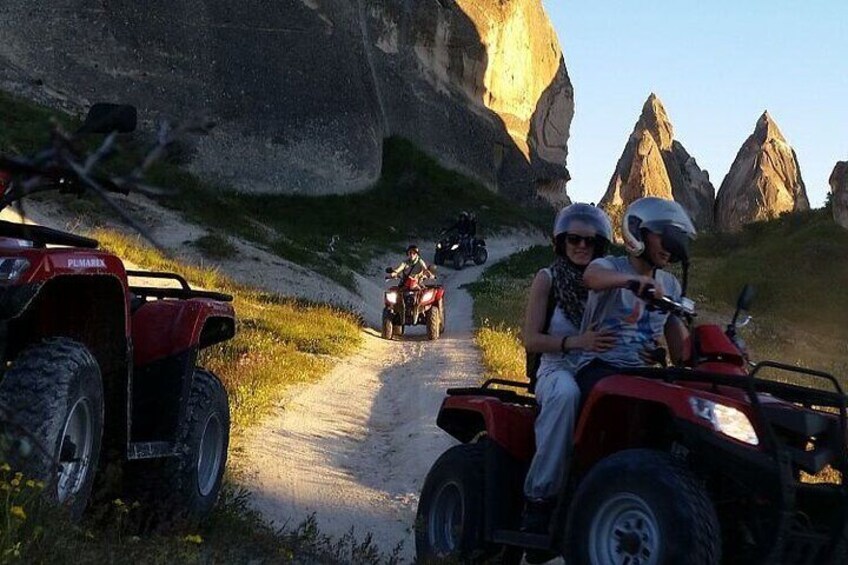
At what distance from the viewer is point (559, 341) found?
17.1 ft

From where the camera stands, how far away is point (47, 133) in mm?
1533

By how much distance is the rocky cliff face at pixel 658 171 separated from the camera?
10488 cm

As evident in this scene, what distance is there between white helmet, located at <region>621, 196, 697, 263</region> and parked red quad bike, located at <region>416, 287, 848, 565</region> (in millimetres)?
283

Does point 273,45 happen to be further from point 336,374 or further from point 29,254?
point 29,254

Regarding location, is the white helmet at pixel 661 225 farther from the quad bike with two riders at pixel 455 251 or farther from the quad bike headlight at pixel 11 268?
the quad bike with two riders at pixel 455 251

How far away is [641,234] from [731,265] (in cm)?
3393

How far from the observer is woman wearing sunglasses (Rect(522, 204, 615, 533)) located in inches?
196

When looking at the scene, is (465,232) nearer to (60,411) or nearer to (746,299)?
(746,299)

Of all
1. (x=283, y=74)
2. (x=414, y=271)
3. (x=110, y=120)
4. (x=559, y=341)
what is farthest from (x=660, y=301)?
(x=283, y=74)

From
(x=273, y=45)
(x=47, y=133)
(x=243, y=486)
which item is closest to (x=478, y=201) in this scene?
(x=273, y=45)

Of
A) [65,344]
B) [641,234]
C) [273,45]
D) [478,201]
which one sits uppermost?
[273,45]

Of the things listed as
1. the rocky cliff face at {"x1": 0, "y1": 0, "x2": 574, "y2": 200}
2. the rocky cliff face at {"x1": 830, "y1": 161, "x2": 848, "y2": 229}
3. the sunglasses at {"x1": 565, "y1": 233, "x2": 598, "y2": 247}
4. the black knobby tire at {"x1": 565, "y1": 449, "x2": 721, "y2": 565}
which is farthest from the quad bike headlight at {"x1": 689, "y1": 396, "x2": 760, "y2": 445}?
the rocky cliff face at {"x1": 830, "y1": 161, "x2": 848, "y2": 229}

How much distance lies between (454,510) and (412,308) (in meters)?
14.5

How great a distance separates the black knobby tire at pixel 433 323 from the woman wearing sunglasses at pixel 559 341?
14.0 m
